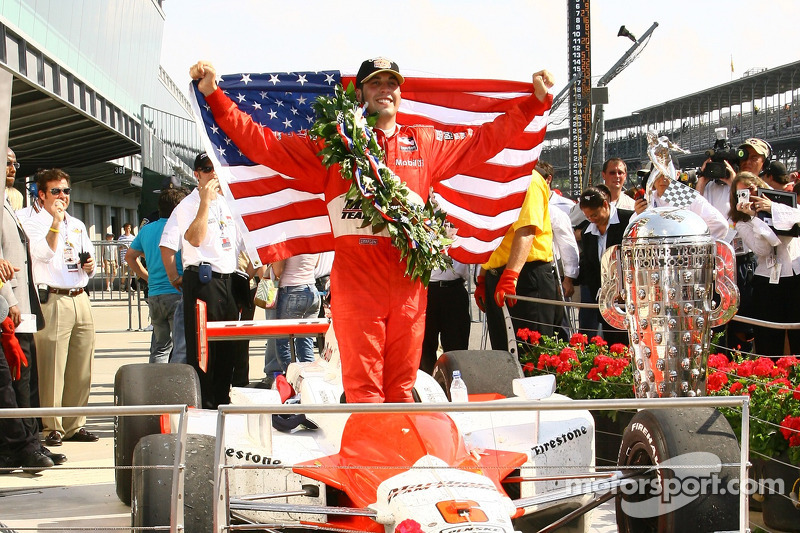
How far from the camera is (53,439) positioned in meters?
7.06

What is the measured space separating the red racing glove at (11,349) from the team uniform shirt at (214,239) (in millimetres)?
1432

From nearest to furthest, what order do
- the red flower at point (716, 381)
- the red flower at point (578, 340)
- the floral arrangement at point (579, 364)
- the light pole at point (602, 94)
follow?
1. the red flower at point (716, 381)
2. the floral arrangement at point (579, 364)
3. the red flower at point (578, 340)
4. the light pole at point (602, 94)

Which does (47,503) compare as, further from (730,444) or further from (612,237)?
(612,237)

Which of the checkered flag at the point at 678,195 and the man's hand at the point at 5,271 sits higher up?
the checkered flag at the point at 678,195

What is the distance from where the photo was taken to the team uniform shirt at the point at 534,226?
6.94 metres

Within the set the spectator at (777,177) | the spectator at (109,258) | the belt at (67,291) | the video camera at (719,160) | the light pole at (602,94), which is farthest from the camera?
the spectator at (109,258)

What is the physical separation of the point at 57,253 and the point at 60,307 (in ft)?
1.32

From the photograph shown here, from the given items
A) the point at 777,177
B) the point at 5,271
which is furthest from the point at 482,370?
the point at 777,177

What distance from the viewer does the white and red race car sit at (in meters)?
3.59

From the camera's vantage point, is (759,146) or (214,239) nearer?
(214,239)

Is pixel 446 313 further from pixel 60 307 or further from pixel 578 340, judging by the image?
pixel 60 307

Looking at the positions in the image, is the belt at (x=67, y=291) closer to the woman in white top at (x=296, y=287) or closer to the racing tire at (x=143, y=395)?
the woman in white top at (x=296, y=287)

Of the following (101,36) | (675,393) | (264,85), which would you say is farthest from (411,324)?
(101,36)

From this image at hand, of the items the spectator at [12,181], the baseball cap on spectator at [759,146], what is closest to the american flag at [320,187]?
the spectator at [12,181]
